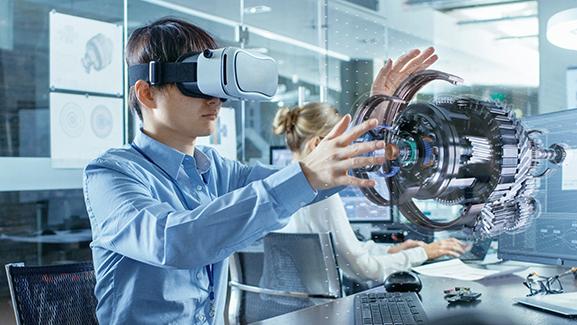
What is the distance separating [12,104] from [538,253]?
322cm

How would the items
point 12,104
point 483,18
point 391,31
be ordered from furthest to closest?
point 483,18 → point 12,104 → point 391,31

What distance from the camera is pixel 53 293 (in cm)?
156

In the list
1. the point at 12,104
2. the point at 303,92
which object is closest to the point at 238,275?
the point at 12,104

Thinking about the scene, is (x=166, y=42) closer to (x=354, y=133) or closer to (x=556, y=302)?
(x=354, y=133)

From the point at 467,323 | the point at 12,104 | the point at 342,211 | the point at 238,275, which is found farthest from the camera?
the point at 12,104

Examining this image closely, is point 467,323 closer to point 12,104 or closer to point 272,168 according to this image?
point 272,168

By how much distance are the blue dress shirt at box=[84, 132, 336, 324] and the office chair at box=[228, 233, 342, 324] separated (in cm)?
67

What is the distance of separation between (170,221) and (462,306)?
0.84m

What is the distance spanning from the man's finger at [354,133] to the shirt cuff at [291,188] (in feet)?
0.30

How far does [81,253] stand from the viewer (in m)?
4.15

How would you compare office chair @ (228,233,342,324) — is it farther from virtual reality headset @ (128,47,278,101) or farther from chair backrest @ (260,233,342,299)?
virtual reality headset @ (128,47,278,101)

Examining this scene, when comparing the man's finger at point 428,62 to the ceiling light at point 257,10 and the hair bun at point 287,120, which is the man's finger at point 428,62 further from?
the ceiling light at point 257,10

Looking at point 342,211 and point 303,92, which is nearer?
point 342,211

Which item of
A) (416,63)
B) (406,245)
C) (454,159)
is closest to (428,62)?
(416,63)
